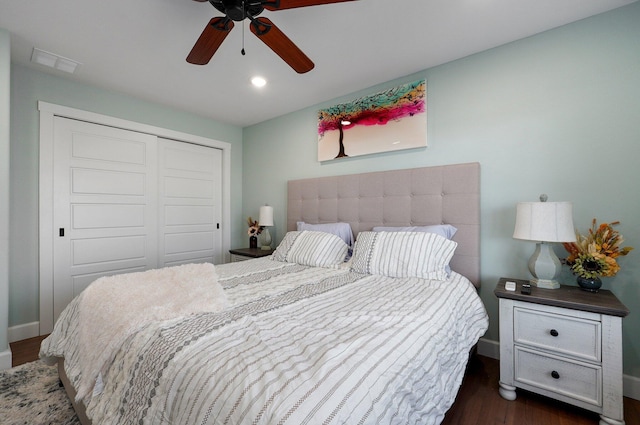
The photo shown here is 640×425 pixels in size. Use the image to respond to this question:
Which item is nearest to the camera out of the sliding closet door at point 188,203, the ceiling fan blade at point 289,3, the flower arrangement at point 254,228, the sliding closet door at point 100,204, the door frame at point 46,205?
the ceiling fan blade at point 289,3

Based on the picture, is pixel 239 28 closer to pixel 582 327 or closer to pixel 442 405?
pixel 442 405

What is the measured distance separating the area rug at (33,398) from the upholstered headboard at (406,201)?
2.38 meters

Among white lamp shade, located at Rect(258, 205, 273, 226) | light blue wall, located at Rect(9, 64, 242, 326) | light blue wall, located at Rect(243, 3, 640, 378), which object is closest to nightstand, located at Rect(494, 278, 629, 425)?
light blue wall, located at Rect(243, 3, 640, 378)

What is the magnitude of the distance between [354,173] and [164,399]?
2486 mm

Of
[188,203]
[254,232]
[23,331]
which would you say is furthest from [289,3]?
[23,331]

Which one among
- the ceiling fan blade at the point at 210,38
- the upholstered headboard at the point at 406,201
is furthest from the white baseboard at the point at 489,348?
the ceiling fan blade at the point at 210,38

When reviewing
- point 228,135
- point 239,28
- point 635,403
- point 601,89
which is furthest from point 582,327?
point 228,135

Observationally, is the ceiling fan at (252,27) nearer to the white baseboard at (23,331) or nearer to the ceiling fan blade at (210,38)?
the ceiling fan blade at (210,38)

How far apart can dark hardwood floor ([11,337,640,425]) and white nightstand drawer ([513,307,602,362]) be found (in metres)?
0.35

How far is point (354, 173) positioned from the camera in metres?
2.98

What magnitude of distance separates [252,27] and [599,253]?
2.37m

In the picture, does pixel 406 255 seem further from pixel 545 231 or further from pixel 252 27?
pixel 252 27

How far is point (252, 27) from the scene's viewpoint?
1.55 metres

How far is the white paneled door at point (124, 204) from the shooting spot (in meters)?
2.75
